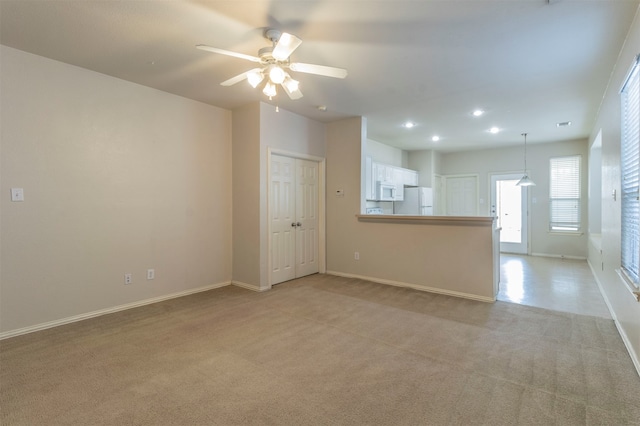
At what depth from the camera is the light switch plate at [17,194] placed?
9.28 ft

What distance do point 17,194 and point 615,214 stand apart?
18.4ft

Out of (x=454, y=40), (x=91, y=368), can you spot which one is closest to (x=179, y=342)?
(x=91, y=368)

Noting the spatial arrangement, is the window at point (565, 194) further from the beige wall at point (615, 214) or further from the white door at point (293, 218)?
the white door at point (293, 218)

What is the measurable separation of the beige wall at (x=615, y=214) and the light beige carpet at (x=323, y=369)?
20 cm

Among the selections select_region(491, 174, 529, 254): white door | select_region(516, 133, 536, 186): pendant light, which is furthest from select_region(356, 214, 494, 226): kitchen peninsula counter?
select_region(491, 174, 529, 254): white door

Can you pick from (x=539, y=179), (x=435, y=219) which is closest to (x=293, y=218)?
(x=435, y=219)

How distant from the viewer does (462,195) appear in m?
8.24

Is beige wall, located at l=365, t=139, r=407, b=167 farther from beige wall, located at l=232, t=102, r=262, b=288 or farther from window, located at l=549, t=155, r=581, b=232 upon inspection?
window, located at l=549, t=155, r=581, b=232

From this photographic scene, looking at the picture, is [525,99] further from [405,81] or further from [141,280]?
[141,280]

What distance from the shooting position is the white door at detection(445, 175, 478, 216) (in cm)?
804

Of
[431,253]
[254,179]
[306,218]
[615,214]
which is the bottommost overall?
[431,253]

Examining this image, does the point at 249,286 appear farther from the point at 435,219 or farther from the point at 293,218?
the point at 435,219

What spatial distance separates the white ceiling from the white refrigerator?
3253 millimetres

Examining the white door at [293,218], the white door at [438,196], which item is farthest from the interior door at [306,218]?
the white door at [438,196]
